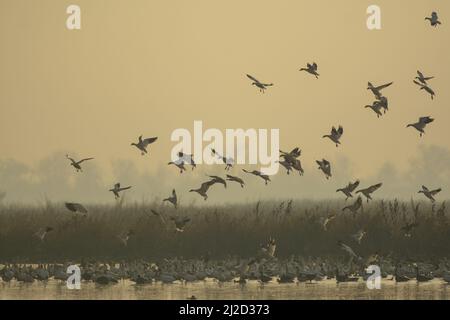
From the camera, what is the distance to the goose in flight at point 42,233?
36.4 meters

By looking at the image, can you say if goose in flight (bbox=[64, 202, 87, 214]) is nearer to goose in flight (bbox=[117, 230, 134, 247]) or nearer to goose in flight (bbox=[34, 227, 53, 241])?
goose in flight (bbox=[34, 227, 53, 241])

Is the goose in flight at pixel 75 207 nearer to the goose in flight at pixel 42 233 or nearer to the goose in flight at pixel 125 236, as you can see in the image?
the goose in flight at pixel 42 233

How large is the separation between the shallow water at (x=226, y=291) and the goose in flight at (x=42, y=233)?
2242 mm

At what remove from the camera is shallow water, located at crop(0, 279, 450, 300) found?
32.6 m

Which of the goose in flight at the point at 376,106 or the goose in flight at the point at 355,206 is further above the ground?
the goose in flight at the point at 376,106

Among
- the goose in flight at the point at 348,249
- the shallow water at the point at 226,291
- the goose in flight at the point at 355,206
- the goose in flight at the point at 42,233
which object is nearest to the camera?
the shallow water at the point at 226,291

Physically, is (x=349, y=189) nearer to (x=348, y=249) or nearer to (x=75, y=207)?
(x=348, y=249)

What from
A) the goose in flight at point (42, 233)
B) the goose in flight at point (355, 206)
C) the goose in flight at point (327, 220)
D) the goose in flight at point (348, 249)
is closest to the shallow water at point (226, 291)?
the goose in flight at point (348, 249)

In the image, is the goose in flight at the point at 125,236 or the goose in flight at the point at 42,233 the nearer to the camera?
the goose in flight at the point at 42,233

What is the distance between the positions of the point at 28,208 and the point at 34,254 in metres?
5.01

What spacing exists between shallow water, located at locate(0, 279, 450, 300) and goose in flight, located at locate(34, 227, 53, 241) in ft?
7.36

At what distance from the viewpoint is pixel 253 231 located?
37.5 meters

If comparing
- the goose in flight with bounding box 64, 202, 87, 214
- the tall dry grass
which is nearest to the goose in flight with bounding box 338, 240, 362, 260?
the tall dry grass
